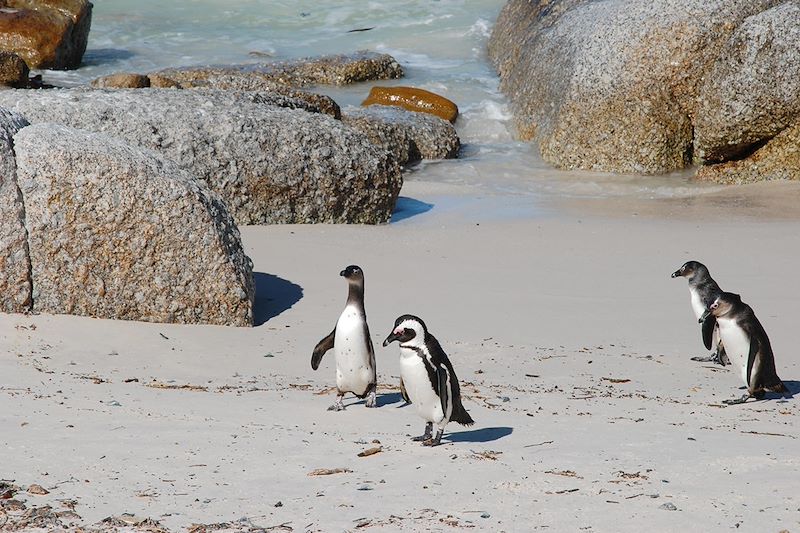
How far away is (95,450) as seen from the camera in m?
4.32

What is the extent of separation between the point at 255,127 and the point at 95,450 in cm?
589

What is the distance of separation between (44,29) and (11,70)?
4.38 meters

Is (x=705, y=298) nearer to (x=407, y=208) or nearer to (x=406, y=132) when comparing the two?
(x=407, y=208)

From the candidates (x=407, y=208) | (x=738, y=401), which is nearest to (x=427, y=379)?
(x=738, y=401)

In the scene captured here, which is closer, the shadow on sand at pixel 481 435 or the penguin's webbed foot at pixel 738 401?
the shadow on sand at pixel 481 435

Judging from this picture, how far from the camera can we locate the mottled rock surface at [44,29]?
64.8 ft

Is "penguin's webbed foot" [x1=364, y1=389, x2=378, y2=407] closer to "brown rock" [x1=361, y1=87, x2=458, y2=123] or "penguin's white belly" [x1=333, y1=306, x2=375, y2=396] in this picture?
"penguin's white belly" [x1=333, y1=306, x2=375, y2=396]

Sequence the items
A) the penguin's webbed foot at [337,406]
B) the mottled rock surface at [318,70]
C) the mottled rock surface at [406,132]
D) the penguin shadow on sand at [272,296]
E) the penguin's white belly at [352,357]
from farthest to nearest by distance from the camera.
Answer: the mottled rock surface at [318,70]
the mottled rock surface at [406,132]
the penguin shadow on sand at [272,296]
the penguin's white belly at [352,357]
the penguin's webbed foot at [337,406]

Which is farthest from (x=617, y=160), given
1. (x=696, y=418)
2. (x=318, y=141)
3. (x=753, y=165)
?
(x=696, y=418)

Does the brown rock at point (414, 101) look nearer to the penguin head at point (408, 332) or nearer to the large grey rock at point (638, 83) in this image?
the large grey rock at point (638, 83)

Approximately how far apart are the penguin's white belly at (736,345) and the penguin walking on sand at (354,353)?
6.24ft

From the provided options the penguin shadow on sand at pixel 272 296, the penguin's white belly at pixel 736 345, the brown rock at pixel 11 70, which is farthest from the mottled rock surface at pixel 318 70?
the penguin's white belly at pixel 736 345

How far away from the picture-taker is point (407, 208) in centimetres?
1142

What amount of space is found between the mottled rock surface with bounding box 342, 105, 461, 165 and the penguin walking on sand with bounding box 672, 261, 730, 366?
6503 mm
